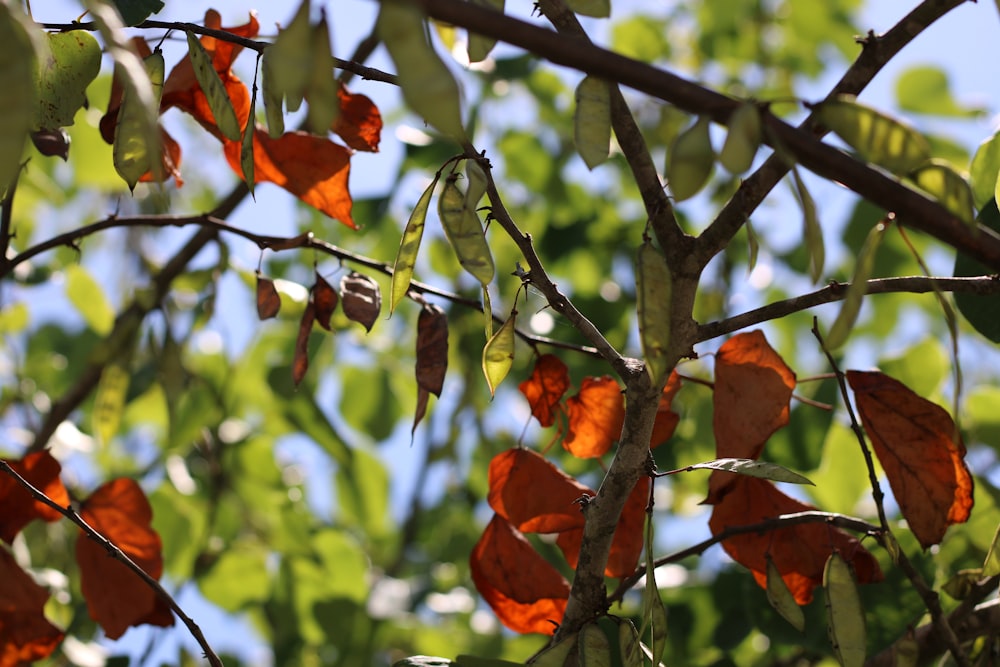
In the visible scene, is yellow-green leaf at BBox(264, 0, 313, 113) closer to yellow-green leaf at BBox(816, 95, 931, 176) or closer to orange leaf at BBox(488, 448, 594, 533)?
yellow-green leaf at BBox(816, 95, 931, 176)

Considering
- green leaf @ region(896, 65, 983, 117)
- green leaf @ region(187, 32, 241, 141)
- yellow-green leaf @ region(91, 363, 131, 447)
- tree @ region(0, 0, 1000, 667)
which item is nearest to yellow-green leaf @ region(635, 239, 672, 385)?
tree @ region(0, 0, 1000, 667)

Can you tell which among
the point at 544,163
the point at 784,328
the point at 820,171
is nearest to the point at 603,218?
the point at 544,163

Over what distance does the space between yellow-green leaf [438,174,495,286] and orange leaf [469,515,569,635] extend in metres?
0.22

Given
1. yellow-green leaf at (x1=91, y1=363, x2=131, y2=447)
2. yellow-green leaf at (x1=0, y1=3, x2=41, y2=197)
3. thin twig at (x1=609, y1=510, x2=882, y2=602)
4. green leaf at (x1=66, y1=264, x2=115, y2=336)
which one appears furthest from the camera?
green leaf at (x1=66, y1=264, x2=115, y2=336)

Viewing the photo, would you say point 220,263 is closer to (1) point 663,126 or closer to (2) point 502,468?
(2) point 502,468

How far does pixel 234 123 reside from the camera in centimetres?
48

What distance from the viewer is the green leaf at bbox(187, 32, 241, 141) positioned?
0.48m

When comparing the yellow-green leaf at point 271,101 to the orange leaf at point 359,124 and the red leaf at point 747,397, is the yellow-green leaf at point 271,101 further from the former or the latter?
the red leaf at point 747,397

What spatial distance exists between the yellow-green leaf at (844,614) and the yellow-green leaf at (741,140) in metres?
0.26

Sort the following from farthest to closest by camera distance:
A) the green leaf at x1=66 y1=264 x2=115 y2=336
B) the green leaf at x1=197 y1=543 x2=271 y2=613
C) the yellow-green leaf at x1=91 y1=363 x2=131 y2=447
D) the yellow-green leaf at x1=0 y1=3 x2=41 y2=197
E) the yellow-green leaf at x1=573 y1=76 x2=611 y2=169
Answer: the green leaf at x1=66 y1=264 x2=115 y2=336 → the green leaf at x1=197 y1=543 x2=271 y2=613 → the yellow-green leaf at x1=91 y1=363 x2=131 y2=447 → the yellow-green leaf at x1=573 y1=76 x2=611 y2=169 → the yellow-green leaf at x1=0 y1=3 x2=41 y2=197

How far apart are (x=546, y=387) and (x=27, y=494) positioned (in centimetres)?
33

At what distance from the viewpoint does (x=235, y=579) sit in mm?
976

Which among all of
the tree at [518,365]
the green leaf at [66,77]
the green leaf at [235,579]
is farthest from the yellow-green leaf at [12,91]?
the green leaf at [235,579]

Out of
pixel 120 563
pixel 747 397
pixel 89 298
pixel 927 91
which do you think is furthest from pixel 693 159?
pixel 927 91
